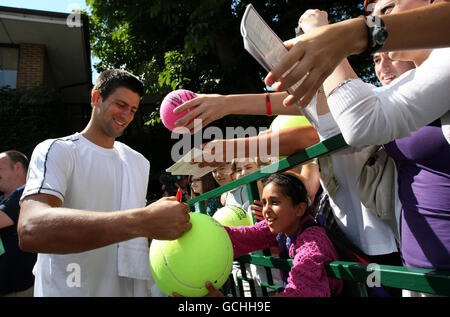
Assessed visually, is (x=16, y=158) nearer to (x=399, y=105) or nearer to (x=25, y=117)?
(x=399, y=105)

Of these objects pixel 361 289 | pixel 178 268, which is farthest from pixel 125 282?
pixel 361 289

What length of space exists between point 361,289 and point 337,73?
0.85 metres

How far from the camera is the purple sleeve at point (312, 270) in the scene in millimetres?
1394

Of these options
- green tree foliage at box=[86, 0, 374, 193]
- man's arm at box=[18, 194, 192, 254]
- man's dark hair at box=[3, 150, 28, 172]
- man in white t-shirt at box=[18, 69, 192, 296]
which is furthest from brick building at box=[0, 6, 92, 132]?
man's arm at box=[18, 194, 192, 254]

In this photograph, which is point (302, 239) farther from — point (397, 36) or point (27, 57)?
point (27, 57)

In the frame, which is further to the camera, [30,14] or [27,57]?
[27,57]

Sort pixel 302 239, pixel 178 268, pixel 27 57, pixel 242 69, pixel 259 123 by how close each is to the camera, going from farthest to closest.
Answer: pixel 27 57 → pixel 242 69 → pixel 259 123 → pixel 302 239 → pixel 178 268

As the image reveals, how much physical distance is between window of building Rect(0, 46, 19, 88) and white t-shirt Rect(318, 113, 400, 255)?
1189cm

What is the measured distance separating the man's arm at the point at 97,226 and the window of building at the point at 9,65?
439 inches

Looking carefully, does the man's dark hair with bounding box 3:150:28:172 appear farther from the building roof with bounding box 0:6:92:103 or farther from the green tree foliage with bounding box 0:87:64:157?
the building roof with bounding box 0:6:92:103

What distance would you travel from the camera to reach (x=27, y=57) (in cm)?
1066

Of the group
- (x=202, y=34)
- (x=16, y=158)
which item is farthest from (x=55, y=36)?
(x=16, y=158)

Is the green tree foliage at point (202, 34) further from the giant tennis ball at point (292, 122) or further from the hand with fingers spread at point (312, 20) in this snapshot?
the hand with fingers spread at point (312, 20)

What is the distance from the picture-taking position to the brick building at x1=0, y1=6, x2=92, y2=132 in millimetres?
9438
